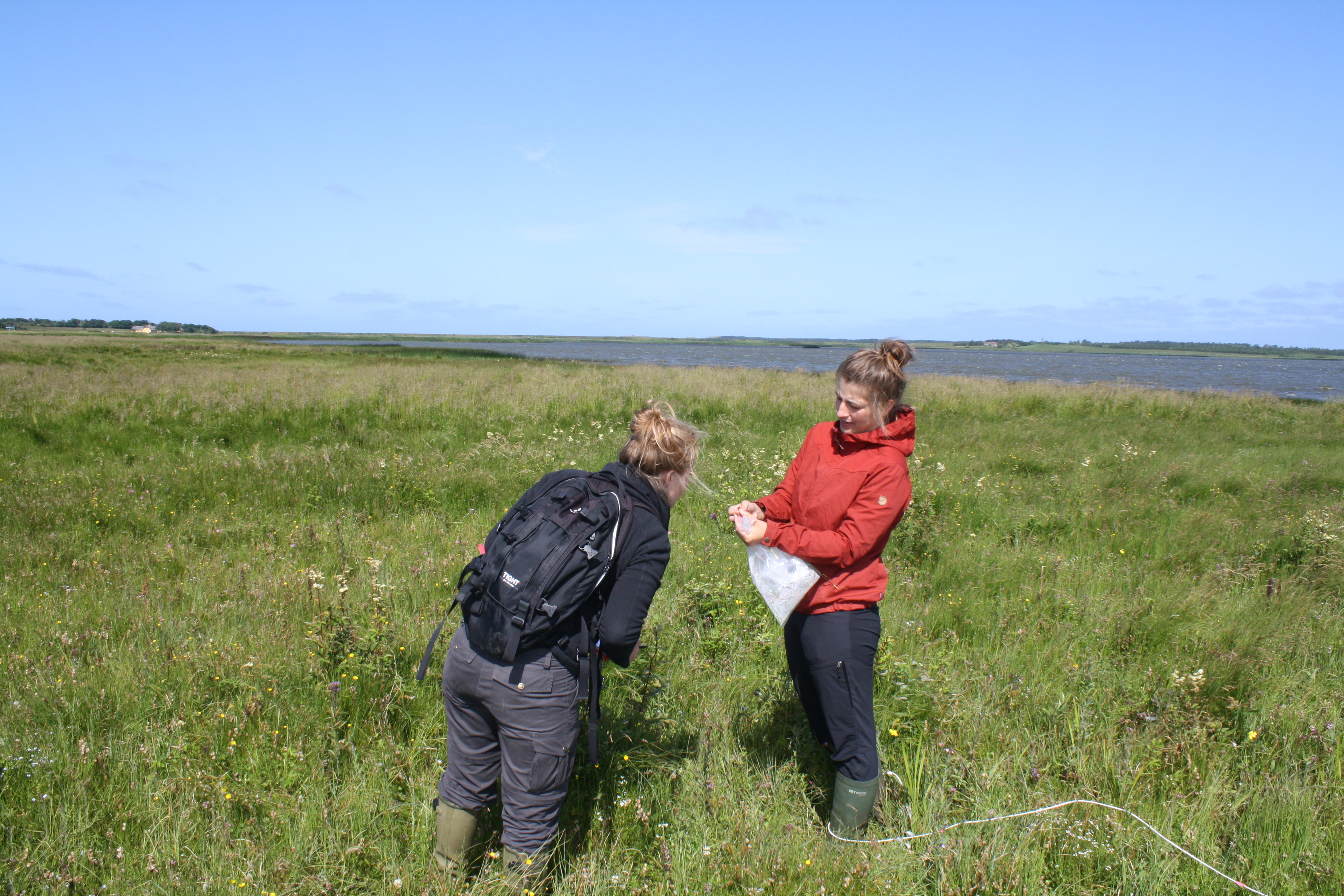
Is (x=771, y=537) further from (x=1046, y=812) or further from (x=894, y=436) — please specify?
(x=1046, y=812)

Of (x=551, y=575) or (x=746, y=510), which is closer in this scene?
(x=551, y=575)

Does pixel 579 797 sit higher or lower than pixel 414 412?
lower

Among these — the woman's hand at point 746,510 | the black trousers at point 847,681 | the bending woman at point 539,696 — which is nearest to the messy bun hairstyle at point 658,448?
the bending woman at point 539,696

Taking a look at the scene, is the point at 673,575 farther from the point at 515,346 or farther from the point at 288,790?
the point at 515,346

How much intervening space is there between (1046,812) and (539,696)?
203cm

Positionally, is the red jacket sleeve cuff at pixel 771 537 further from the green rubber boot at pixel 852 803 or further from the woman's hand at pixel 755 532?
the green rubber boot at pixel 852 803

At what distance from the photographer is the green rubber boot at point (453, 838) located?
7.79 feet

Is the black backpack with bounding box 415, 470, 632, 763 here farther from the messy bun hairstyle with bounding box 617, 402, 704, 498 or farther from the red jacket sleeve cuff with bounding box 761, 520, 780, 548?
the red jacket sleeve cuff with bounding box 761, 520, 780, 548

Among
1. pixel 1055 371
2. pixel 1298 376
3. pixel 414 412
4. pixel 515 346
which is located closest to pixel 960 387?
pixel 414 412

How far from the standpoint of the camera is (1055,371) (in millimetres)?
62312

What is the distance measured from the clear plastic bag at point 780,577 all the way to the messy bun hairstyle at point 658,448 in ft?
1.24

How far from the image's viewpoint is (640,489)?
2289 millimetres

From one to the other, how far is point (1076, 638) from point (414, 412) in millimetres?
11803

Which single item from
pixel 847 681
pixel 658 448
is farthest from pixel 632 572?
pixel 847 681
